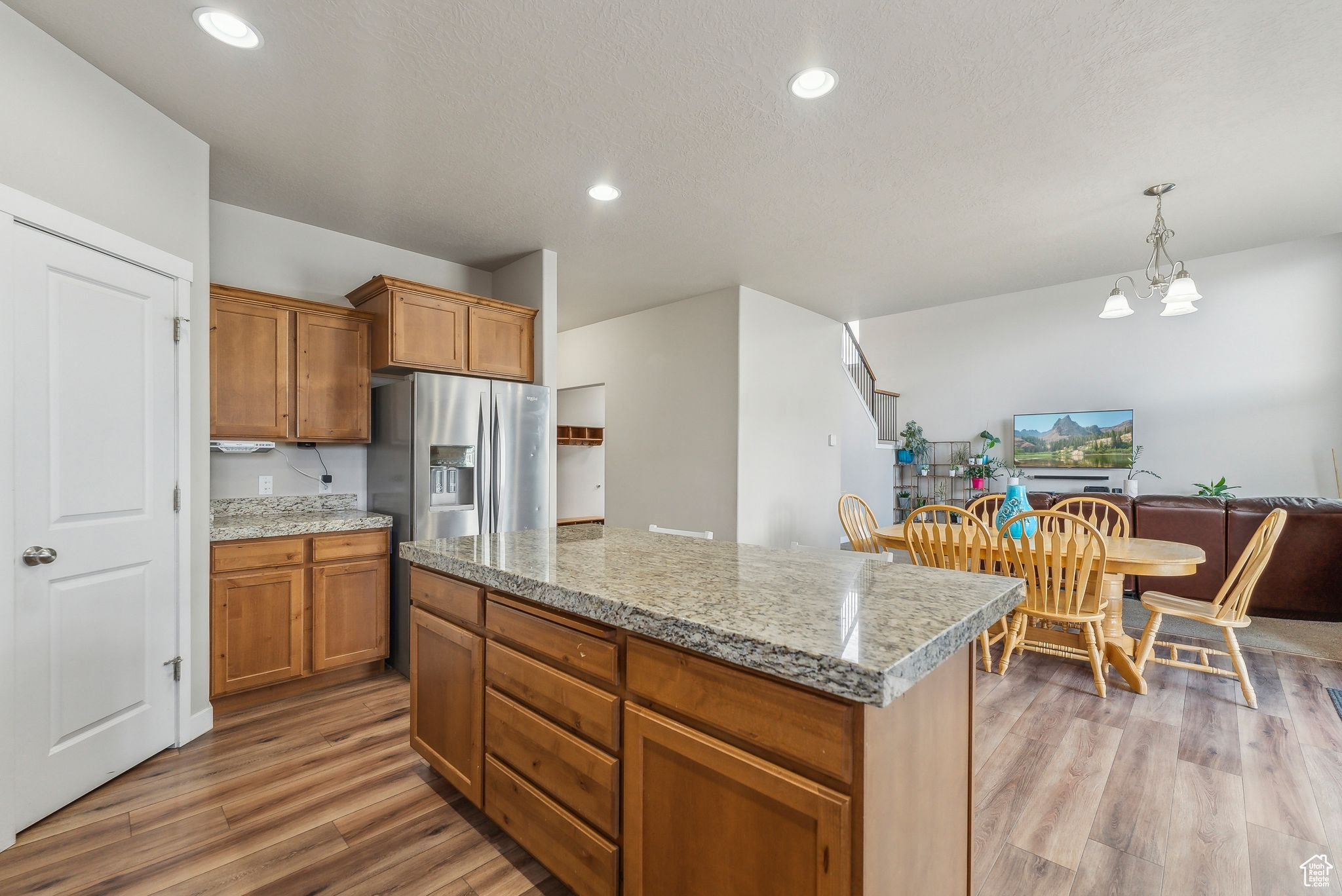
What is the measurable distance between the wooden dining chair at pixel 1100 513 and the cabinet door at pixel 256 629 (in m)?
3.90

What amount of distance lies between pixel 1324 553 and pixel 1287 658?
129cm

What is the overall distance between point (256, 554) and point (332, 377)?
1063 mm

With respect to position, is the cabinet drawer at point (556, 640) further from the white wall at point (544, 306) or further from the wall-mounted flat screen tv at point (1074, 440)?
the wall-mounted flat screen tv at point (1074, 440)

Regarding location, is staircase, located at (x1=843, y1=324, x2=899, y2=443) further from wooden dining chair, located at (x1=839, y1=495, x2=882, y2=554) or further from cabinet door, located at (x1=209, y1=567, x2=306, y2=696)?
cabinet door, located at (x1=209, y1=567, x2=306, y2=696)

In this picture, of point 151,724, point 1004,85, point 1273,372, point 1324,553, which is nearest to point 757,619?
point 1004,85

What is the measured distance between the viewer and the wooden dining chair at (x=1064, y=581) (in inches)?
111

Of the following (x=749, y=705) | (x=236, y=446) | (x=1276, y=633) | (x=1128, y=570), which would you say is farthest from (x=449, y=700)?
(x=1276, y=633)

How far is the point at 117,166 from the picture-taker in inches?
86.7

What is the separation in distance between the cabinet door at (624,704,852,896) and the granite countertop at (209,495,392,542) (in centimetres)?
245

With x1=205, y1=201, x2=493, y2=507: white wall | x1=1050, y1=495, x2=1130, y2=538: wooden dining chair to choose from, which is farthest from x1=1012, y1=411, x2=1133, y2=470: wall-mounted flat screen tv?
x1=205, y1=201, x2=493, y2=507: white wall

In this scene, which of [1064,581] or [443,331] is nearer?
[1064,581]

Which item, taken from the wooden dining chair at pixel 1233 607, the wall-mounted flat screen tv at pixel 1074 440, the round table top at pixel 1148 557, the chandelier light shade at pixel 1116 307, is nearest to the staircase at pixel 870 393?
the wall-mounted flat screen tv at pixel 1074 440

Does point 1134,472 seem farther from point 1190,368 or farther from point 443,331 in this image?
point 443,331

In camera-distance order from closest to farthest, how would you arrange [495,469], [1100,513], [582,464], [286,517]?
[286,517] → [495,469] → [1100,513] → [582,464]
